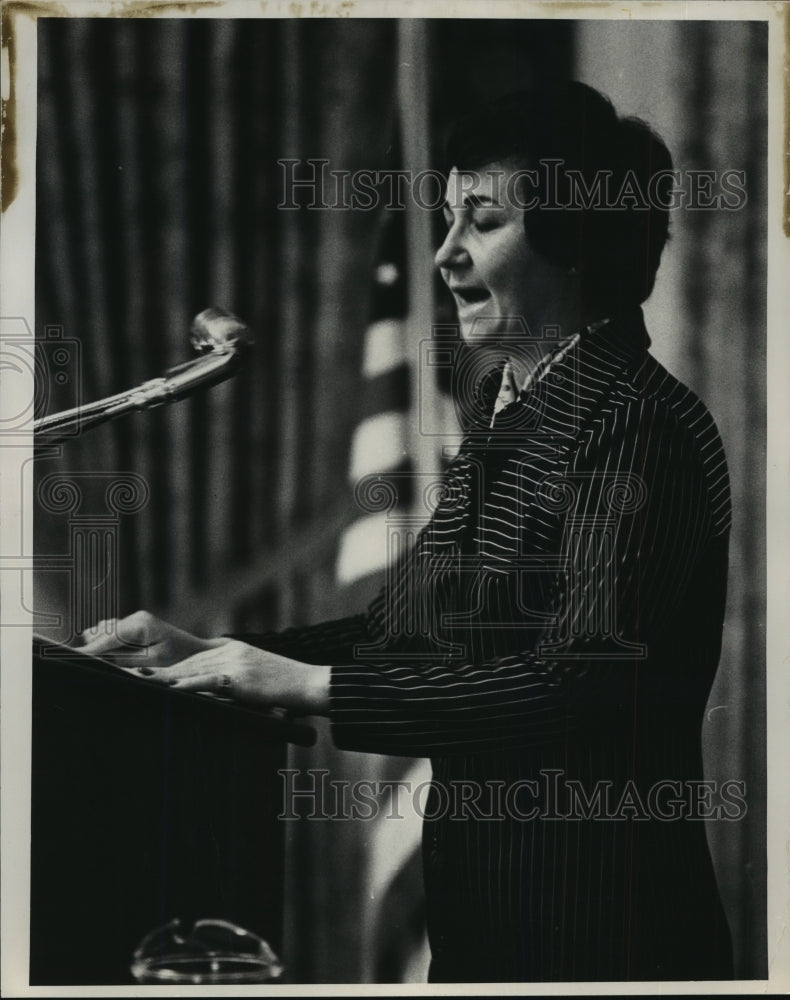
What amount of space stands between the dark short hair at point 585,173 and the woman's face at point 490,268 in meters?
0.03

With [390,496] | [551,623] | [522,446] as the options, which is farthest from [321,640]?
[522,446]

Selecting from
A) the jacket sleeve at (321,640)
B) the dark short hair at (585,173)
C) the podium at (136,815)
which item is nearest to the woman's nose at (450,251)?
the dark short hair at (585,173)

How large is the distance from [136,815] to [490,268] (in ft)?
4.26

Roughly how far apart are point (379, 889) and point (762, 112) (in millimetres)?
1752

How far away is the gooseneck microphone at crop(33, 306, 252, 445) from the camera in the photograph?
2.10 m

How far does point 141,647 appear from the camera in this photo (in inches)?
81.8

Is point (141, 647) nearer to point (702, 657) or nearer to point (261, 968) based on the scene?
point (261, 968)

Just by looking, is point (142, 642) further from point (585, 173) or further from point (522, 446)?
point (585, 173)

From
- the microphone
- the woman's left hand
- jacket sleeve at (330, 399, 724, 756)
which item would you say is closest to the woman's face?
jacket sleeve at (330, 399, 724, 756)

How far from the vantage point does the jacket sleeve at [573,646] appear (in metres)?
2.05

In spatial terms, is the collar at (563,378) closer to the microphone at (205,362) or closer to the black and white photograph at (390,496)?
the black and white photograph at (390,496)

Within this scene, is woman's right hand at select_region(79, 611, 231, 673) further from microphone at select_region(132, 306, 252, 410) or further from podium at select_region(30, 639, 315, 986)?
microphone at select_region(132, 306, 252, 410)

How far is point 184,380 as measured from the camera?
210 centimetres

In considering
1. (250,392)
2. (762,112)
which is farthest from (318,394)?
(762,112)
